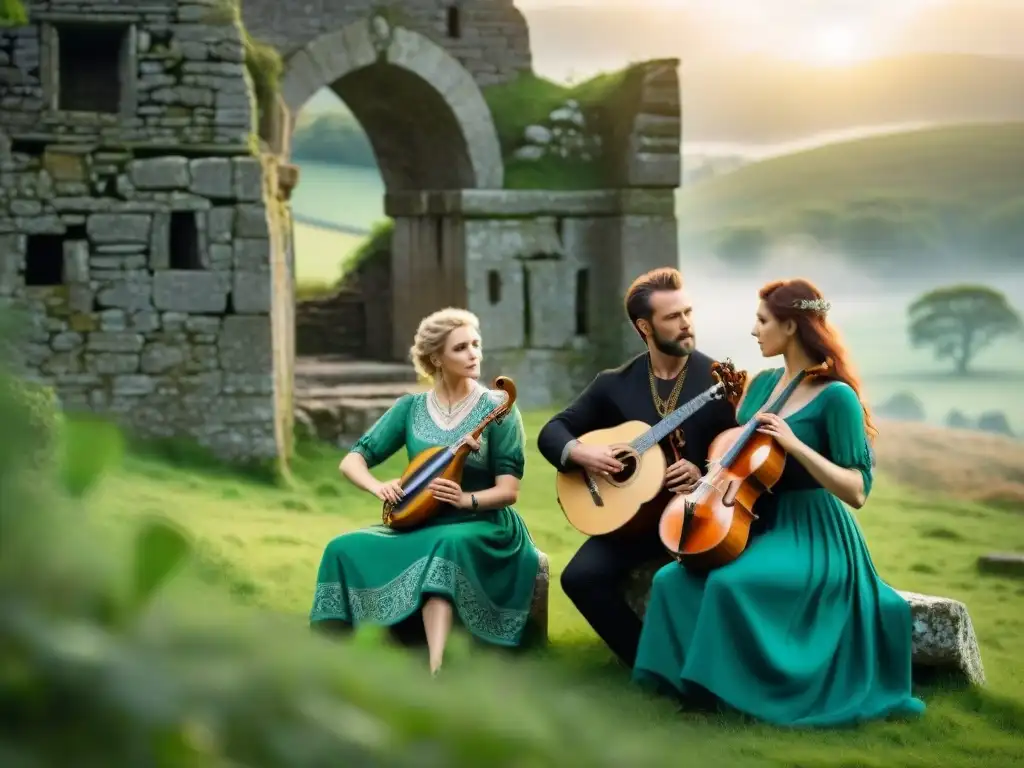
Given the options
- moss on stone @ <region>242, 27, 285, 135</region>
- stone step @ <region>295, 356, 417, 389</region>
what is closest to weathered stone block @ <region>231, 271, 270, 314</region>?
moss on stone @ <region>242, 27, 285, 135</region>

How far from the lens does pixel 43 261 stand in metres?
11.4

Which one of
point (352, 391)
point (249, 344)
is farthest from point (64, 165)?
point (352, 391)

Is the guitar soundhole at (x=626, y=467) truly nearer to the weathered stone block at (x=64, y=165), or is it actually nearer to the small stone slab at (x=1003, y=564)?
the small stone slab at (x=1003, y=564)

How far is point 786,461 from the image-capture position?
5.37m

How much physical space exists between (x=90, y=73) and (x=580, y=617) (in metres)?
6.18

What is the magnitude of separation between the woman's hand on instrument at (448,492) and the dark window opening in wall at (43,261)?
5.98m

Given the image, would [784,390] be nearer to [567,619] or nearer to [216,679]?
[567,619]

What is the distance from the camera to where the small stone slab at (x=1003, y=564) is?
8.92 metres

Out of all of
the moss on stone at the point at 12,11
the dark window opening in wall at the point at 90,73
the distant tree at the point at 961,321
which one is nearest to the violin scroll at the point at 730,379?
the moss on stone at the point at 12,11

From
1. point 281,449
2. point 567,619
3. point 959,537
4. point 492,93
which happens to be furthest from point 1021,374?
point 567,619

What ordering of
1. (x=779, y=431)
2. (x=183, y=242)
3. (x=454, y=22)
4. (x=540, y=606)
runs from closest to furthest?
(x=779, y=431) → (x=540, y=606) → (x=183, y=242) → (x=454, y=22)

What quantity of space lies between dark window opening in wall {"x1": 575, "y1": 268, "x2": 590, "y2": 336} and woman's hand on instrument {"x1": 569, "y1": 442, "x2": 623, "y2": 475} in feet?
30.4

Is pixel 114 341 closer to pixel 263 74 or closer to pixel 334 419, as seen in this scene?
pixel 334 419

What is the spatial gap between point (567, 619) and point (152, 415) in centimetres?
482
